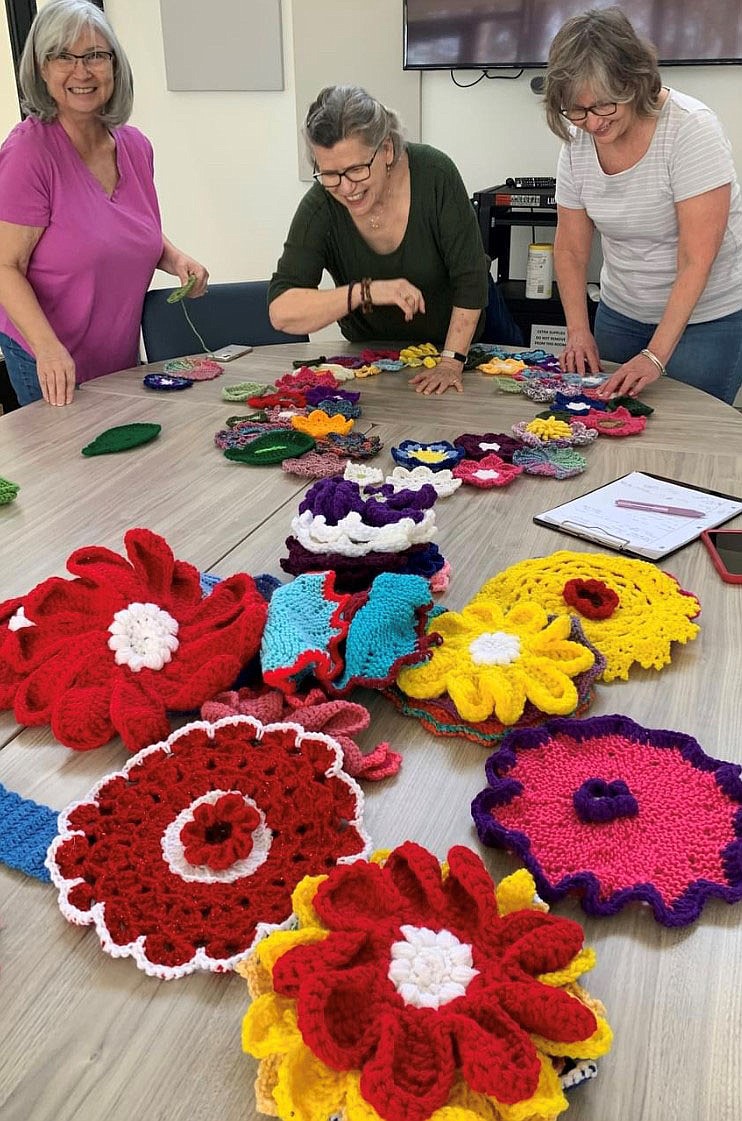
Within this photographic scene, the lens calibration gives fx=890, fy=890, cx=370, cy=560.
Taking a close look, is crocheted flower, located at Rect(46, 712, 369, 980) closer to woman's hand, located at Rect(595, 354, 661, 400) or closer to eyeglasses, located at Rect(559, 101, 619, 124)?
woman's hand, located at Rect(595, 354, 661, 400)

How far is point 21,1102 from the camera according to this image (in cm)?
55

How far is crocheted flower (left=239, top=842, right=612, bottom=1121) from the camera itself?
0.52 metres

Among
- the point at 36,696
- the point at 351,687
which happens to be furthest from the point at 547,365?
the point at 36,696


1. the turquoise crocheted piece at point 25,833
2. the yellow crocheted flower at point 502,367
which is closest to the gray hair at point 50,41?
the yellow crocheted flower at point 502,367

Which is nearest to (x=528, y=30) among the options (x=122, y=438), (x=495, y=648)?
(x=122, y=438)

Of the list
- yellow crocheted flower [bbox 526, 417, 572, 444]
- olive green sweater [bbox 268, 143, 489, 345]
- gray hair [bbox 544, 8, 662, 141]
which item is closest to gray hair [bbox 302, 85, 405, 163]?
olive green sweater [bbox 268, 143, 489, 345]

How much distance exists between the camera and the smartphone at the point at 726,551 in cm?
112

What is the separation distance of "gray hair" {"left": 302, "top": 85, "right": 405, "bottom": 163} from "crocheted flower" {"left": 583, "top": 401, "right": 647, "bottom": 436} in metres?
0.70

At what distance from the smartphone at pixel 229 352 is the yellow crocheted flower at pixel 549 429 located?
849 mm

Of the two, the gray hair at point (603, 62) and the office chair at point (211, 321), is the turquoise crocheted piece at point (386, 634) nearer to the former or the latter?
the gray hair at point (603, 62)

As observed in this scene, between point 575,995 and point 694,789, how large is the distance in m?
0.24

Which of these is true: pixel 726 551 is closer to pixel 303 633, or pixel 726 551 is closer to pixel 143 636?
pixel 303 633

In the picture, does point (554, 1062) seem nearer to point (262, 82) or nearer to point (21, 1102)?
point (21, 1102)

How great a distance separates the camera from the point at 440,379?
187 cm
